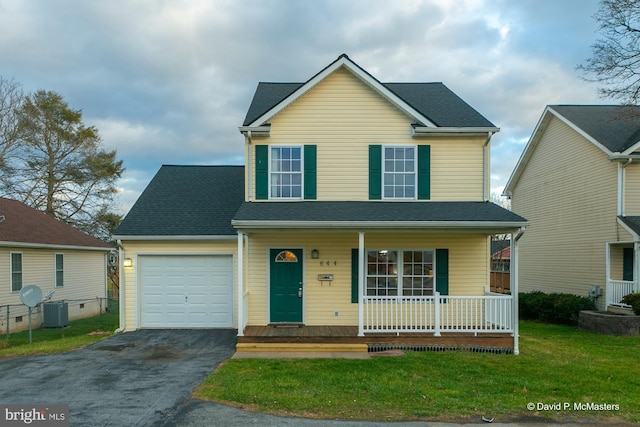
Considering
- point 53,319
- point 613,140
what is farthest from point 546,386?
point 53,319

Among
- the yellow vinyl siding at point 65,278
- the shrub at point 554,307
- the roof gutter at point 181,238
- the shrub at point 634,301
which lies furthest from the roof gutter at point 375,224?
the yellow vinyl siding at point 65,278

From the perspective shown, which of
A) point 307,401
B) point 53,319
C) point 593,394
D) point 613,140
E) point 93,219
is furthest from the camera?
point 93,219

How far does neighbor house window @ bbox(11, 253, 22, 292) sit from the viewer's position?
50.4 ft

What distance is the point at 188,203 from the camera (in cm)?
1321

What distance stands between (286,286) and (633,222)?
11.3 m

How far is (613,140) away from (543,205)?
429 centimetres

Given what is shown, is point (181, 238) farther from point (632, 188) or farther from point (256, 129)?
point (632, 188)

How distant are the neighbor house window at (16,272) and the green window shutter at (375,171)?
1344 cm

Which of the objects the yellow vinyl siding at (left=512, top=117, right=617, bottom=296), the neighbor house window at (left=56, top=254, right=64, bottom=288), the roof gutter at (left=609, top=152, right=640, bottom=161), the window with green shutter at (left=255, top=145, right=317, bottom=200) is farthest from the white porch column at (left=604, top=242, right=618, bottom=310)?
the neighbor house window at (left=56, top=254, right=64, bottom=288)

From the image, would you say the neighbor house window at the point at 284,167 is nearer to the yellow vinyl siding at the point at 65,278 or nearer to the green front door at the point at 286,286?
the green front door at the point at 286,286

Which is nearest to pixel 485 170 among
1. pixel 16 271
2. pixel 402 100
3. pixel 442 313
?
pixel 402 100

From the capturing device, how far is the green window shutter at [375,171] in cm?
1119

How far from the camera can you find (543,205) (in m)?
18.4

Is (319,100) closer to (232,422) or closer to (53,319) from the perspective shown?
(232,422)
